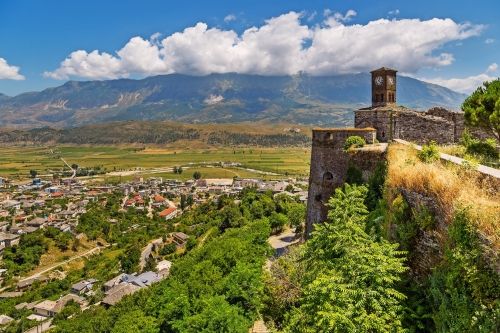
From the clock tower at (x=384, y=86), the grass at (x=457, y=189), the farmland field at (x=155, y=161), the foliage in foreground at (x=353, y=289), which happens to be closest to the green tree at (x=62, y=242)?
the clock tower at (x=384, y=86)

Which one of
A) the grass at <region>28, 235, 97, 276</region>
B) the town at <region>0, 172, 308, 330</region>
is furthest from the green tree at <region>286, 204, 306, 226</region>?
the grass at <region>28, 235, 97, 276</region>

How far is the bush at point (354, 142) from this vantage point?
54.7 feet

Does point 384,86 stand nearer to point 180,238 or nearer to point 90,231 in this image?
point 180,238

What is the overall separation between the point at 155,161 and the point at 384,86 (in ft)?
489

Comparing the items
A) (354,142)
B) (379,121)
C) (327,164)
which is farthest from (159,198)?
(354,142)

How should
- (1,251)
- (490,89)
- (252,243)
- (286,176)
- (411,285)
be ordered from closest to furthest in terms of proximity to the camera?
(411,285), (490,89), (252,243), (1,251), (286,176)

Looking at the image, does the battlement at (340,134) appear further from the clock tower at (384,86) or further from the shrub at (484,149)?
the shrub at (484,149)

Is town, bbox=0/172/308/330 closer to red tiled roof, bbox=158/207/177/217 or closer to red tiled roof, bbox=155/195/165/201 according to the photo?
red tiled roof, bbox=155/195/165/201

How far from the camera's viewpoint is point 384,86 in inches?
810

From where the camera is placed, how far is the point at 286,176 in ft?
387

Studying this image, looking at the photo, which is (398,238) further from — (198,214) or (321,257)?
(198,214)

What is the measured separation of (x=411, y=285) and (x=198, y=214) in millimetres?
66212

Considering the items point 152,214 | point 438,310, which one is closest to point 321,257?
point 438,310

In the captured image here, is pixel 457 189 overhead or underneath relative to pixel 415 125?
underneath
